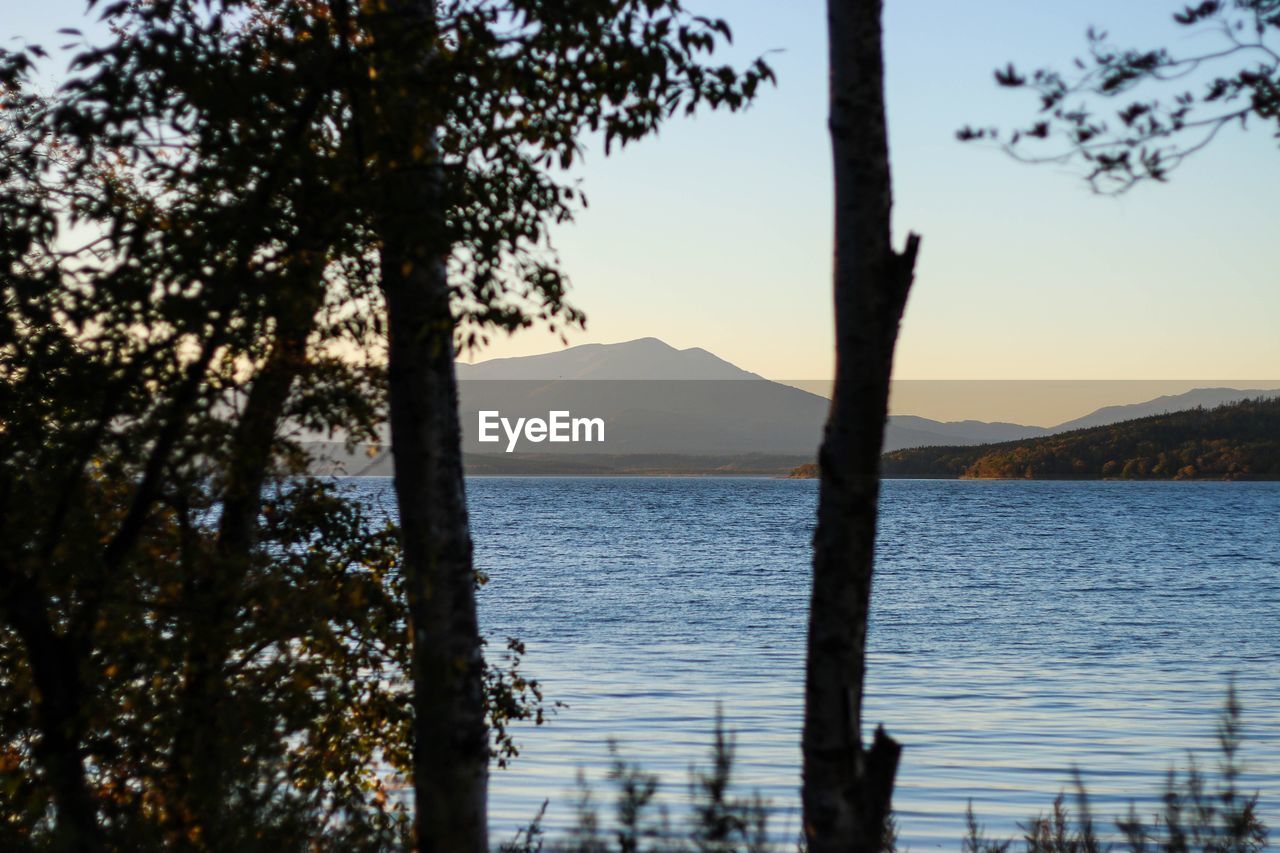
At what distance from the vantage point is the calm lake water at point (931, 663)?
1597cm

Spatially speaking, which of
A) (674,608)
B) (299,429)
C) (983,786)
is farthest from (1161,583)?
(299,429)

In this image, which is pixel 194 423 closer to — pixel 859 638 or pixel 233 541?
pixel 233 541

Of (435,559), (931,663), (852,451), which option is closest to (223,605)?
(435,559)

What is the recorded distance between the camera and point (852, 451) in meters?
5.92

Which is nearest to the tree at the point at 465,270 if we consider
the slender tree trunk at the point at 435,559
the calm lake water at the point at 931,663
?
the slender tree trunk at the point at 435,559

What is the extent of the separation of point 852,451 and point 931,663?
79.6 feet

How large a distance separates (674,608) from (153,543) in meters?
34.4

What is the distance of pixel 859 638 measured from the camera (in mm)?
5875

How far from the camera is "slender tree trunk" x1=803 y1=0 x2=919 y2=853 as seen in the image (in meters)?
5.86

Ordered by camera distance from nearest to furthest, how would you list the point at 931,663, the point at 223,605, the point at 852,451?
the point at 852,451
the point at 223,605
the point at 931,663

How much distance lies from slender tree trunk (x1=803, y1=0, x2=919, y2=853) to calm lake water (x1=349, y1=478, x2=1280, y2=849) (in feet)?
16.3

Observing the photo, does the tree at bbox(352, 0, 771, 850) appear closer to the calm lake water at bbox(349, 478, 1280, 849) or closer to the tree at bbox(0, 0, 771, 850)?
the tree at bbox(0, 0, 771, 850)

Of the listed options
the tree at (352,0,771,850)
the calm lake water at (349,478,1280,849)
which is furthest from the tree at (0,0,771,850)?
the calm lake water at (349,478,1280,849)

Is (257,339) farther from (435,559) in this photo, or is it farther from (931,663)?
(931,663)
